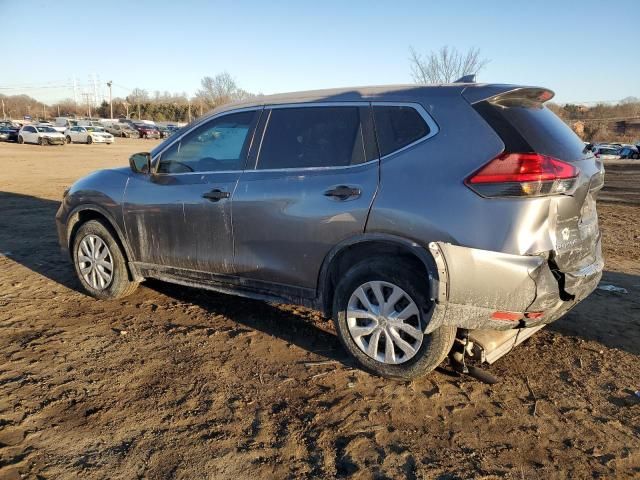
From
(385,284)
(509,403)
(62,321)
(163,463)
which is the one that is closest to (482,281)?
(385,284)

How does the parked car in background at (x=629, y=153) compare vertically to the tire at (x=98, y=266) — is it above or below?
below

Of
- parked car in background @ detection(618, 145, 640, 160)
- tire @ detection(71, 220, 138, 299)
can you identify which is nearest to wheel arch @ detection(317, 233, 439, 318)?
tire @ detection(71, 220, 138, 299)

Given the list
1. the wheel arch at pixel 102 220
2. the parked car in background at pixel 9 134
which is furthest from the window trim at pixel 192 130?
the parked car in background at pixel 9 134

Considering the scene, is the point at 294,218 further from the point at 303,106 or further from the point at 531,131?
the point at 531,131

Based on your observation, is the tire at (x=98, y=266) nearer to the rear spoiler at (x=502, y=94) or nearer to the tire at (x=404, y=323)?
the tire at (x=404, y=323)

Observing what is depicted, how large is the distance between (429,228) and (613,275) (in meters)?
3.85

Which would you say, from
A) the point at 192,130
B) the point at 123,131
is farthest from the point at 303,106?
the point at 123,131

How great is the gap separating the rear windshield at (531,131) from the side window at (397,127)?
393mm

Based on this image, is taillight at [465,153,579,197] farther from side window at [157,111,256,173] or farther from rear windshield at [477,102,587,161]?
side window at [157,111,256,173]

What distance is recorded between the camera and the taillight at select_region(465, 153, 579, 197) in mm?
2914

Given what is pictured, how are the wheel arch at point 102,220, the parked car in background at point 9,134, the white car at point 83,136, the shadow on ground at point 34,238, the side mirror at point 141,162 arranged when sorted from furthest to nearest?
1. the white car at point 83,136
2. the parked car in background at point 9,134
3. the shadow on ground at point 34,238
4. the wheel arch at point 102,220
5. the side mirror at point 141,162

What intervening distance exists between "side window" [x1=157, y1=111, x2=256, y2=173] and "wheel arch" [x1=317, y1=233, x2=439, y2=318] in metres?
1.14

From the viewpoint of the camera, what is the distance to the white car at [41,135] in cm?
3738

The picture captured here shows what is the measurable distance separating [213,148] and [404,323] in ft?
7.17
